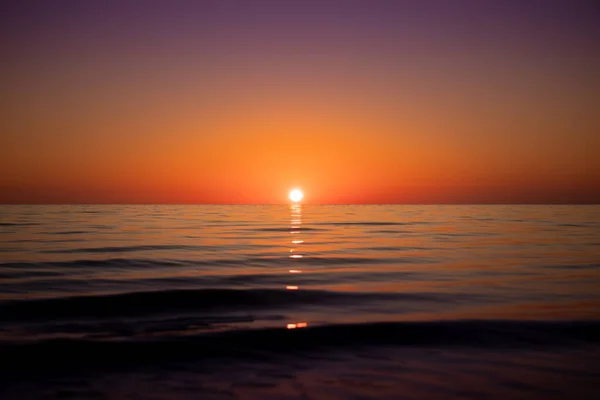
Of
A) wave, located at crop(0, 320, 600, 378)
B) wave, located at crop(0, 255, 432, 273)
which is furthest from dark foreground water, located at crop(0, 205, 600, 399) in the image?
wave, located at crop(0, 255, 432, 273)

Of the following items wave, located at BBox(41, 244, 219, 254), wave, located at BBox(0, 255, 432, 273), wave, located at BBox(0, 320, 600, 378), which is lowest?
wave, located at BBox(0, 320, 600, 378)

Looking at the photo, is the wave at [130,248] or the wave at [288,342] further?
the wave at [130,248]

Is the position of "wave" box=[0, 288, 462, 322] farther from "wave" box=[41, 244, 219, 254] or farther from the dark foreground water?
"wave" box=[41, 244, 219, 254]

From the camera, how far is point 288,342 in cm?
770

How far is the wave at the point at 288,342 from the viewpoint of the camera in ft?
22.2

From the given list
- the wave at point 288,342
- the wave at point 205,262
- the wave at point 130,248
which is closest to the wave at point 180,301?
the wave at point 288,342

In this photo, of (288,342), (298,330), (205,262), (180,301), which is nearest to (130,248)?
(205,262)

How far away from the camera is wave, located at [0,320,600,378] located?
6770mm

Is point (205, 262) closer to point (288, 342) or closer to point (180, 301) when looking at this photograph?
point (180, 301)

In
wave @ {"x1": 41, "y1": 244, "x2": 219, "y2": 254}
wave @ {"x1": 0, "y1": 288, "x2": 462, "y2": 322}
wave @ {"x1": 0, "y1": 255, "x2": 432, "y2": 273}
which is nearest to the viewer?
wave @ {"x1": 0, "y1": 288, "x2": 462, "y2": 322}

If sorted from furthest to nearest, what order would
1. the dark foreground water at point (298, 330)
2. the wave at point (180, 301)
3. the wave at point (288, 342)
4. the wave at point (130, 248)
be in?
the wave at point (130, 248) → the wave at point (180, 301) → the wave at point (288, 342) → the dark foreground water at point (298, 330)

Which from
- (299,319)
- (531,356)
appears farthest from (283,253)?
(531,356)

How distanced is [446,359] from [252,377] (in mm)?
2638

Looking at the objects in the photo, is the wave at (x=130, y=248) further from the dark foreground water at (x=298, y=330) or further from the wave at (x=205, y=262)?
the dark foreground water at (x=298, y=330)
